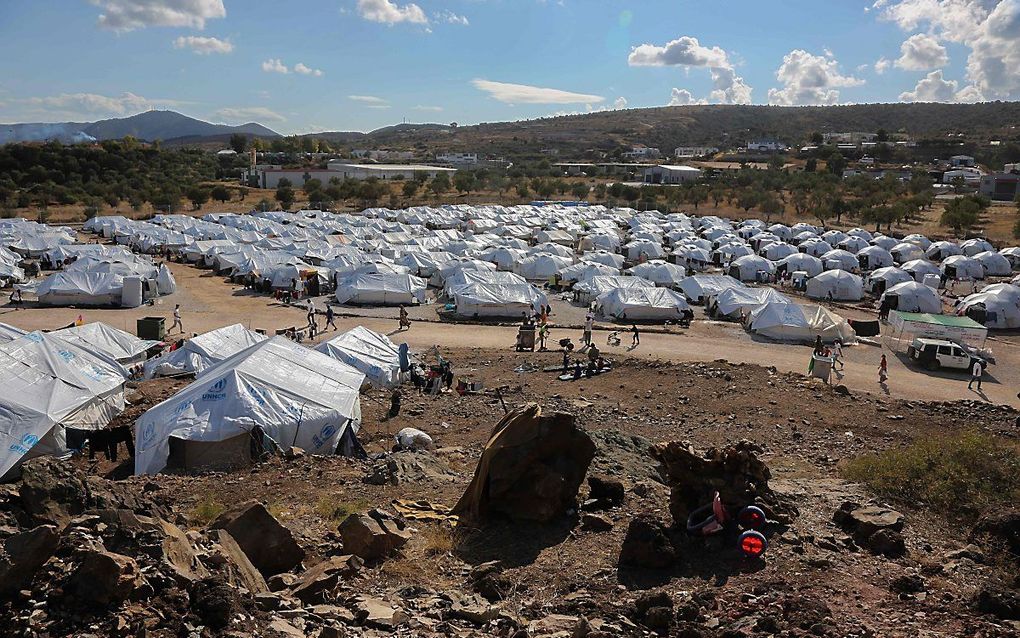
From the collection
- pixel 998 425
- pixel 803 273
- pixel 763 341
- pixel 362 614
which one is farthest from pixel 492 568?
pixel 803 273

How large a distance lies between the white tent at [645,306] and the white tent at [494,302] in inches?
121

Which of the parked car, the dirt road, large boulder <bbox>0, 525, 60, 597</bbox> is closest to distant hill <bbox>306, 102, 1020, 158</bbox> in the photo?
the dirt road

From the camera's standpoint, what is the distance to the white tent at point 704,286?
106ft

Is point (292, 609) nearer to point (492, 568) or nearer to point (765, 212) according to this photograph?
point (492, 568)

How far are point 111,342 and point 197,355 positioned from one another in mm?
3183

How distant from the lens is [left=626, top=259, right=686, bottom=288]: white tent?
36.4 m

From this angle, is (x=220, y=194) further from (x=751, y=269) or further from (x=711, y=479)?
(x=711, y=479)

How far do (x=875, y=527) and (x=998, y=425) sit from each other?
10741 millimetres

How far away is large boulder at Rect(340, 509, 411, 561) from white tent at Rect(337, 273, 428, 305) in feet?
78.4

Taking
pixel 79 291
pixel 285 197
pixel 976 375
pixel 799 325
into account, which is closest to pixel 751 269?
pixel 799 325

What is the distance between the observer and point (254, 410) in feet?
41.5

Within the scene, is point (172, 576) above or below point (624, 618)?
above

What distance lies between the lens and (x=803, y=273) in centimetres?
3981

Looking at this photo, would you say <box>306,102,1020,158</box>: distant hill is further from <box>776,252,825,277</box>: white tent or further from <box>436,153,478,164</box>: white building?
<box>776,252,825,277</box>: white tent
